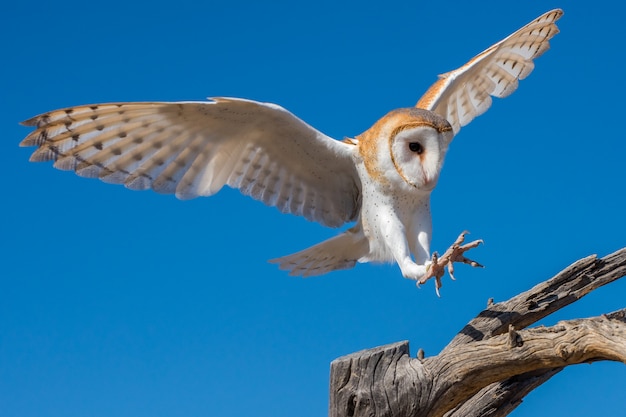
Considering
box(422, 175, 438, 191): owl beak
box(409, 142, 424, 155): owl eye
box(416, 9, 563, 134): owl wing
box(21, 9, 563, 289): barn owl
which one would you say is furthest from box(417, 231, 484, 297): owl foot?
box(416, 9, 563, 134): owl wing

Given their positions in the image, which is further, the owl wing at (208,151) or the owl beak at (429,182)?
the owl beak at (429,182)

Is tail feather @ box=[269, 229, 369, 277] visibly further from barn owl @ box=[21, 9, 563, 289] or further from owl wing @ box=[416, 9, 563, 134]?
owl wing @ box=[416, 9, 563, 134]

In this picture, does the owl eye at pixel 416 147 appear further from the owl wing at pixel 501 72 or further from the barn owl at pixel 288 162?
the owl wing at pixel 501 72

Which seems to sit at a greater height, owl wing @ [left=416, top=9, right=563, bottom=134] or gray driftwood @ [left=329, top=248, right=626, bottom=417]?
owl wing @ [left=416, top=9, right=563, bottom=134]

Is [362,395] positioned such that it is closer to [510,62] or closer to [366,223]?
[366,223]

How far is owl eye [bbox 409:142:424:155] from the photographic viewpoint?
4449 mm

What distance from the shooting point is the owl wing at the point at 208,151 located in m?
4.30

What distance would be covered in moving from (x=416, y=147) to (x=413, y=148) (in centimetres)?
2

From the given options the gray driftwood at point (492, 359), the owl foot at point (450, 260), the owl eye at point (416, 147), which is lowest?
the gray driftwood at point (492, 359)

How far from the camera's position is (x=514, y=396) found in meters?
4.41

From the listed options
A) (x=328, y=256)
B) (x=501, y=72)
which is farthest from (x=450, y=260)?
(x=501, y=72)

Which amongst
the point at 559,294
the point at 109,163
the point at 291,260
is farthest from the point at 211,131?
the point at 559,294

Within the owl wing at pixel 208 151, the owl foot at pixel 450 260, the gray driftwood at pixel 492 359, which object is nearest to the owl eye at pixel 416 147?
the owl wing at pixel 208 151

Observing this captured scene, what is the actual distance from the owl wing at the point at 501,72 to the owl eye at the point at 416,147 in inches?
52.3
